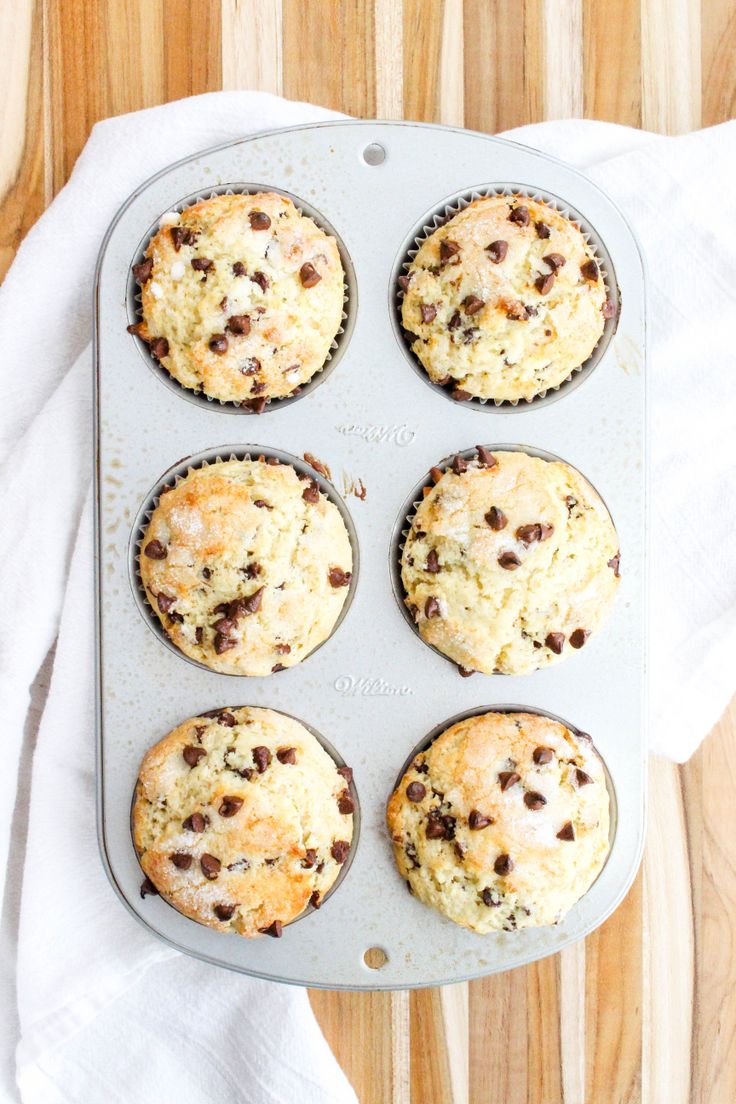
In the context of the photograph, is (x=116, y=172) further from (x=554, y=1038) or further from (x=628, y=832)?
(x=554, y=1038)

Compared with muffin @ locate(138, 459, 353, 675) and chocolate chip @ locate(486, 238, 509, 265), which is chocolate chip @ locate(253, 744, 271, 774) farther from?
chocolate chip @ locate(486, 238, 509, 265)

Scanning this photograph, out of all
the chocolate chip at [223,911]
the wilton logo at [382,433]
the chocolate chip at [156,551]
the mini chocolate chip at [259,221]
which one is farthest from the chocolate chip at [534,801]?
the mini chocolate chip at [259,221]

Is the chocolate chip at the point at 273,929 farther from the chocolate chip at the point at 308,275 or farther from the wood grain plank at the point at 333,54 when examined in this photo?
the wood grain plank at the point at 333,54

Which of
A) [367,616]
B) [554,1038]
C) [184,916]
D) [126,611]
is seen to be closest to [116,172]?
[126,611]

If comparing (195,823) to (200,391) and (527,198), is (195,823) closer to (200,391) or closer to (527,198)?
(200,391)

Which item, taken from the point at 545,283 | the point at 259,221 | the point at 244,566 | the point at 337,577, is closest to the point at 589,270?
the point at 545,283

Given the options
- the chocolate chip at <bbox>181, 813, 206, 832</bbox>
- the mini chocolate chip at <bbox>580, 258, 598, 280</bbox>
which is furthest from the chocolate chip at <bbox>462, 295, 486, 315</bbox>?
the chocolate chip at <bbox>181, 813, 206, 832</bbox>

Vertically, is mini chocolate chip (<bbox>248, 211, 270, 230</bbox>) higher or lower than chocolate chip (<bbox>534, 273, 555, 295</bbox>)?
higher
